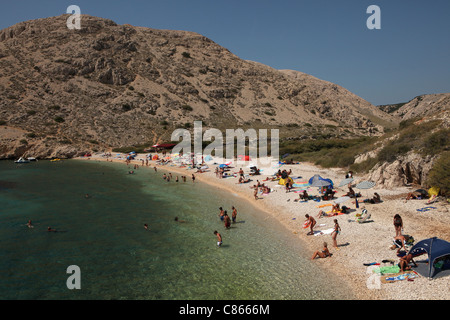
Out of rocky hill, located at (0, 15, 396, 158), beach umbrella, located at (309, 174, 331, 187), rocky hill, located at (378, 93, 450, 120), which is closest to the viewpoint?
beach umbrella, located at (309, 174, 331, 187)

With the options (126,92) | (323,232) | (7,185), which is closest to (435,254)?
(323,232)

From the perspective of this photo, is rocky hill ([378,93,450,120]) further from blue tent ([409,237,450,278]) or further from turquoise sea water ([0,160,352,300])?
turquoise sea water ([0,160,352,300])

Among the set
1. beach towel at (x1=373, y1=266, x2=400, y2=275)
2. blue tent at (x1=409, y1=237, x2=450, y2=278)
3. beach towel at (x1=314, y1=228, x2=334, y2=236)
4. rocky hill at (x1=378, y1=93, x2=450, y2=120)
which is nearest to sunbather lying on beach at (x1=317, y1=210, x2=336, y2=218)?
beach towel at (x1=314, y1=228, x2=334, y2=236)

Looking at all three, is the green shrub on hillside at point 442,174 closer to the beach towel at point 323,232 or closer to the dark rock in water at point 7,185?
the beach towel at point 323,232

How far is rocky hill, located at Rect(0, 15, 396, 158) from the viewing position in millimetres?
59938

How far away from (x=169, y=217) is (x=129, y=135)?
49.6 metres

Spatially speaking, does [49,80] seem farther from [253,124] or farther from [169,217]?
[169,217]

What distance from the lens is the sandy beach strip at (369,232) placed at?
8711mm

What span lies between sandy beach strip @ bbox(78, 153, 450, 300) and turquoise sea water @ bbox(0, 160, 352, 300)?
2.55 feet

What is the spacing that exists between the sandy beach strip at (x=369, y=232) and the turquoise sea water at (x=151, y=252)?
2.55ft

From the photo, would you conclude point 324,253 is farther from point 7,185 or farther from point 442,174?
point 7,185

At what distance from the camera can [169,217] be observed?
19.2 metres

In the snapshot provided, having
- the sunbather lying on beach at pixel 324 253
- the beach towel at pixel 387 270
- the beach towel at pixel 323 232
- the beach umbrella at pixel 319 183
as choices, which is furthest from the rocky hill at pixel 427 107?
the beach towel at pixel 387 270

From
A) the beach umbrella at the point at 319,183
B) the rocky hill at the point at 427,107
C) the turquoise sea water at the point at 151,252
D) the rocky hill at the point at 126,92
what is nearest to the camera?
the turquoise sea water at the point at 151,252
